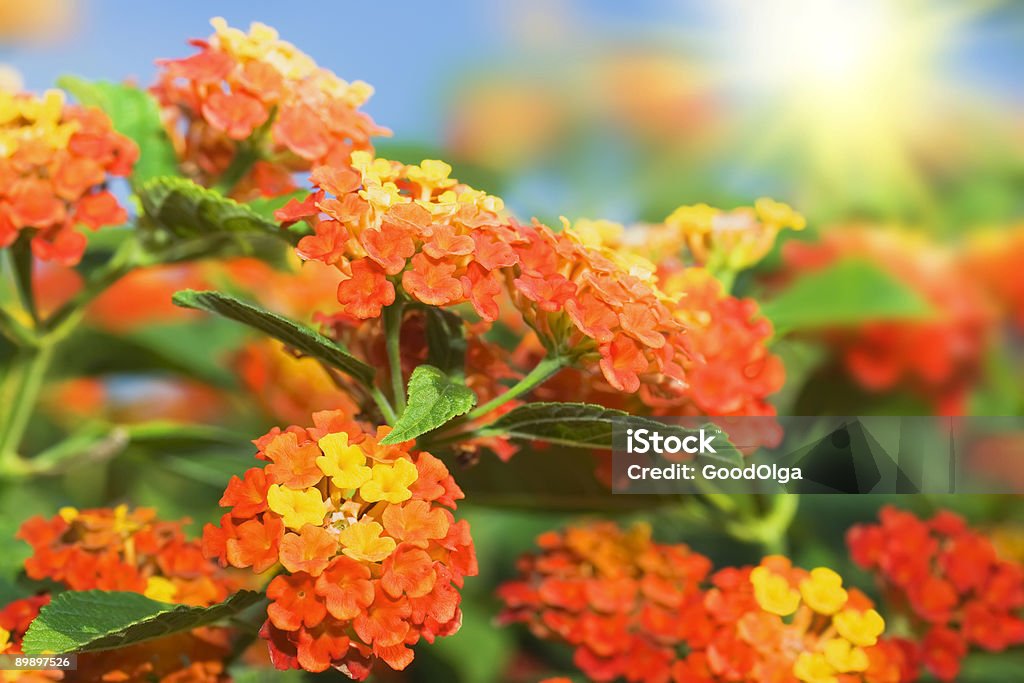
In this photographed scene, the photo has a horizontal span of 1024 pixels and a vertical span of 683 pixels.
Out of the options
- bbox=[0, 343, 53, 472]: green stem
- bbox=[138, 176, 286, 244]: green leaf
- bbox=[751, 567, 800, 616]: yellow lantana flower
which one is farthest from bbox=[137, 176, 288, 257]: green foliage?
bbox=[751, 567, 800, 616]: yellow lantana flower

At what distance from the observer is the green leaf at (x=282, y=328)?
512 mm

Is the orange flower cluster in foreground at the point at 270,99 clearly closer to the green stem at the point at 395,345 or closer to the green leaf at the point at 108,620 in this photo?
the green stem at the point at 395,345

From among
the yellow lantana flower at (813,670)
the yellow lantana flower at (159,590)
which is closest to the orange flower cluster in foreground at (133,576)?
the yellow lantana flower at (159,590)

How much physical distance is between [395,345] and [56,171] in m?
0.24

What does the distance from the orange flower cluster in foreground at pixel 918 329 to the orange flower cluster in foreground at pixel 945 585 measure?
0.34m

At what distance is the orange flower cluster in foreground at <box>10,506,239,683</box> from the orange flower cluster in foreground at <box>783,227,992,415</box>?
25.5 inches

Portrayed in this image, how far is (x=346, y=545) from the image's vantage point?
0.48 m

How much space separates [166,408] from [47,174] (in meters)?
0.87

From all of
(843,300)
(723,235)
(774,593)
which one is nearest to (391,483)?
(774,593)

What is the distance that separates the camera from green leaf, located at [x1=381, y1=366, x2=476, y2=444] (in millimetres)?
478

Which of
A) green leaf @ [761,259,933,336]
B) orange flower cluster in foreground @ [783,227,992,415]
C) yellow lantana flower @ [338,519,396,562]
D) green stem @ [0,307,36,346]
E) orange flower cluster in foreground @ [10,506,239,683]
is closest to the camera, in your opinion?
yellow lantana flower @ [338,519,396,562]

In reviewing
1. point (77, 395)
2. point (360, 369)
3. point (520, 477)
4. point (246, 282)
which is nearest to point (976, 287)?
point (520, 477)

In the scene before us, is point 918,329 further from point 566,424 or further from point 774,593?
point 566,424

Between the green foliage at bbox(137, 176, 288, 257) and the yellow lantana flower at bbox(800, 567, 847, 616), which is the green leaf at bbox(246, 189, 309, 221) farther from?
the yellow lantana flower at bbox(800, 567, 847, 616)
